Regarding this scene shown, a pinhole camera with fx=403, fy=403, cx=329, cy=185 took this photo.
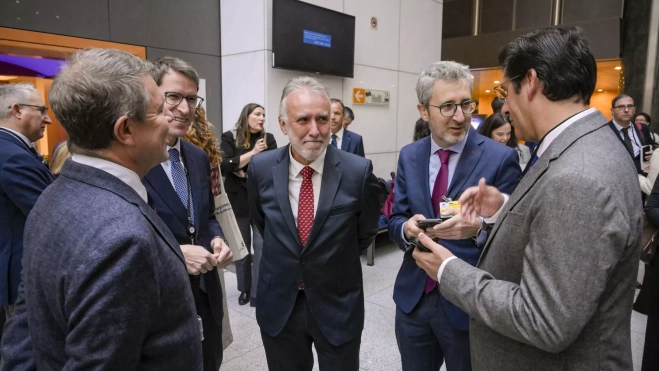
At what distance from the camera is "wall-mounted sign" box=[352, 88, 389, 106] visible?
20.8 ft

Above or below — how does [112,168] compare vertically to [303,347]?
above

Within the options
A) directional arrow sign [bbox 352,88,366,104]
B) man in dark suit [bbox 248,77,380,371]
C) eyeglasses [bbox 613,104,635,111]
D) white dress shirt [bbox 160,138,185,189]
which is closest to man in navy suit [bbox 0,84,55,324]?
white dress shirt [bbox 160,138,185,189]

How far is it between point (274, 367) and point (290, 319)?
278 millimetres

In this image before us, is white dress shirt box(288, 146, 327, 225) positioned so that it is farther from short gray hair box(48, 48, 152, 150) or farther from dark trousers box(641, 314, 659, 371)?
dark trousers box(641, 314, 659, 371)

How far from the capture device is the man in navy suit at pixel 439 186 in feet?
6.22

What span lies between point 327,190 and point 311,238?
0.23 m

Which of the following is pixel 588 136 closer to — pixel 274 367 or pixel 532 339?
pixel 532 339

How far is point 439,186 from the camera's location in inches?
79.0

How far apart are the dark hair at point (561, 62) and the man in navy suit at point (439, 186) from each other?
72 centimetres

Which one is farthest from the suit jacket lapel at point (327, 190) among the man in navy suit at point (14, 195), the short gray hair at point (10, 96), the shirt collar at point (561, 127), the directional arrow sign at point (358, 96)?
the directional arrow sign at point (358, 96)

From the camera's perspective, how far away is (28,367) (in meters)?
1.06

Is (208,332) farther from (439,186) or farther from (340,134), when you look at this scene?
(340,134)

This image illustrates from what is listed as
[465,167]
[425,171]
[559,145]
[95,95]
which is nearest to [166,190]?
[95,95]

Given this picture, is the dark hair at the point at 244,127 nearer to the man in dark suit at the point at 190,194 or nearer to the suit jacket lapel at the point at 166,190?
the man in dark suit at the point at 190,194
